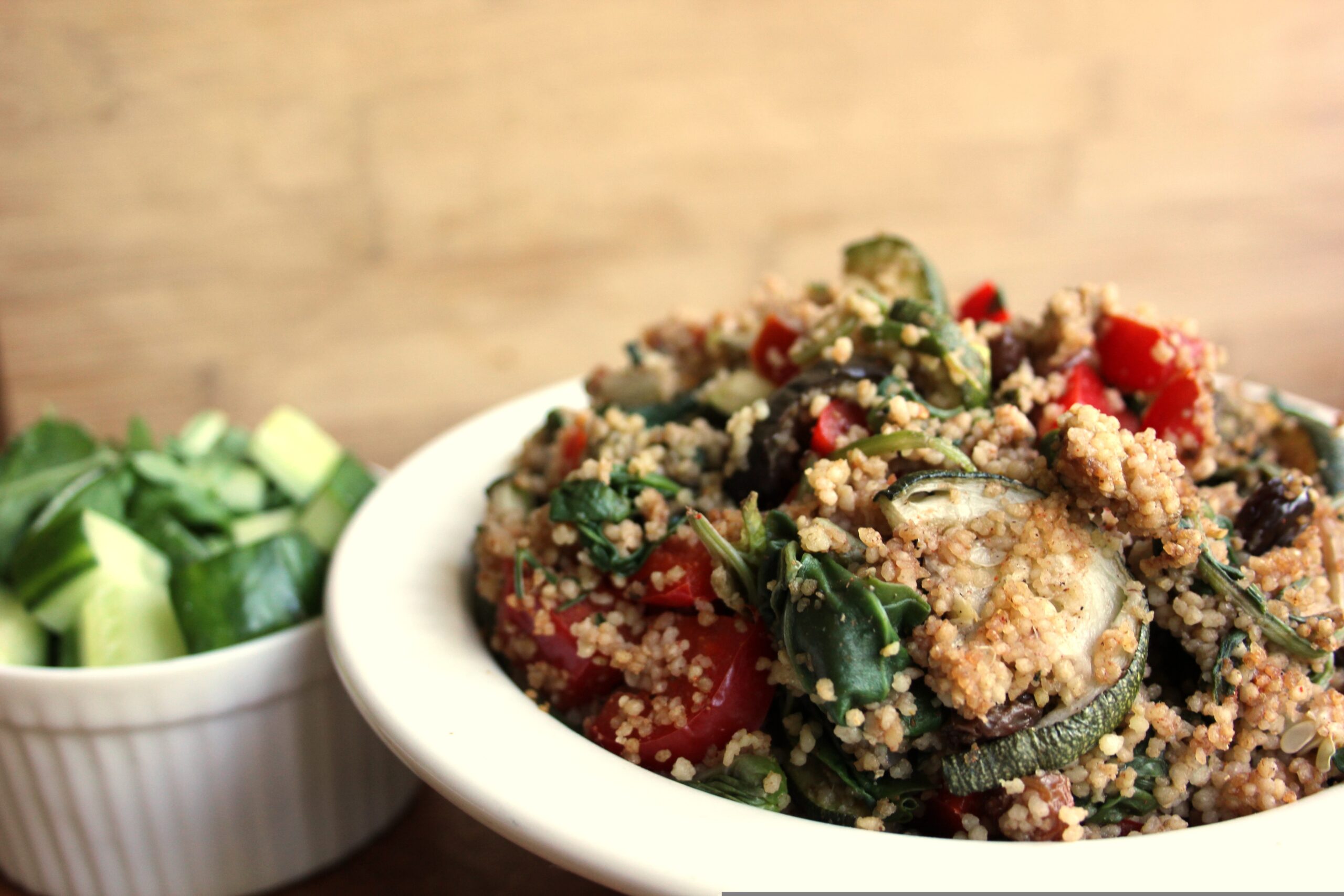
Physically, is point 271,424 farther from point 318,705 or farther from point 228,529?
point 318,705

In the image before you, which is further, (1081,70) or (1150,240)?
(1150,240)

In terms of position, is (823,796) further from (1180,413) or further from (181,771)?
(181,771)

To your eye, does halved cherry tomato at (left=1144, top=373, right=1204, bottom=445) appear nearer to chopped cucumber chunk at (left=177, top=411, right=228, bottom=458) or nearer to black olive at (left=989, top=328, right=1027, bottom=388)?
black olive at (left=989, top=328, right=1027, bottom=388)

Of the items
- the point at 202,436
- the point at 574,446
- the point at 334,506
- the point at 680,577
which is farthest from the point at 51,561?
the point at 680,577

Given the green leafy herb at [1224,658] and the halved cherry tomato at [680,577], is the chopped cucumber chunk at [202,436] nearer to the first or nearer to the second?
the halved cherry tomato at [680,577]

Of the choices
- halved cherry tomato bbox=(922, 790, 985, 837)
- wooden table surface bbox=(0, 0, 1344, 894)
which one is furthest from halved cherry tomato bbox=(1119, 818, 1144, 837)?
wooden table surface bbox=(0, 0, 1344, 894)

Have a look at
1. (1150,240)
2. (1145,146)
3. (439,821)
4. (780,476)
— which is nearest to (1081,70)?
(1145,146)
